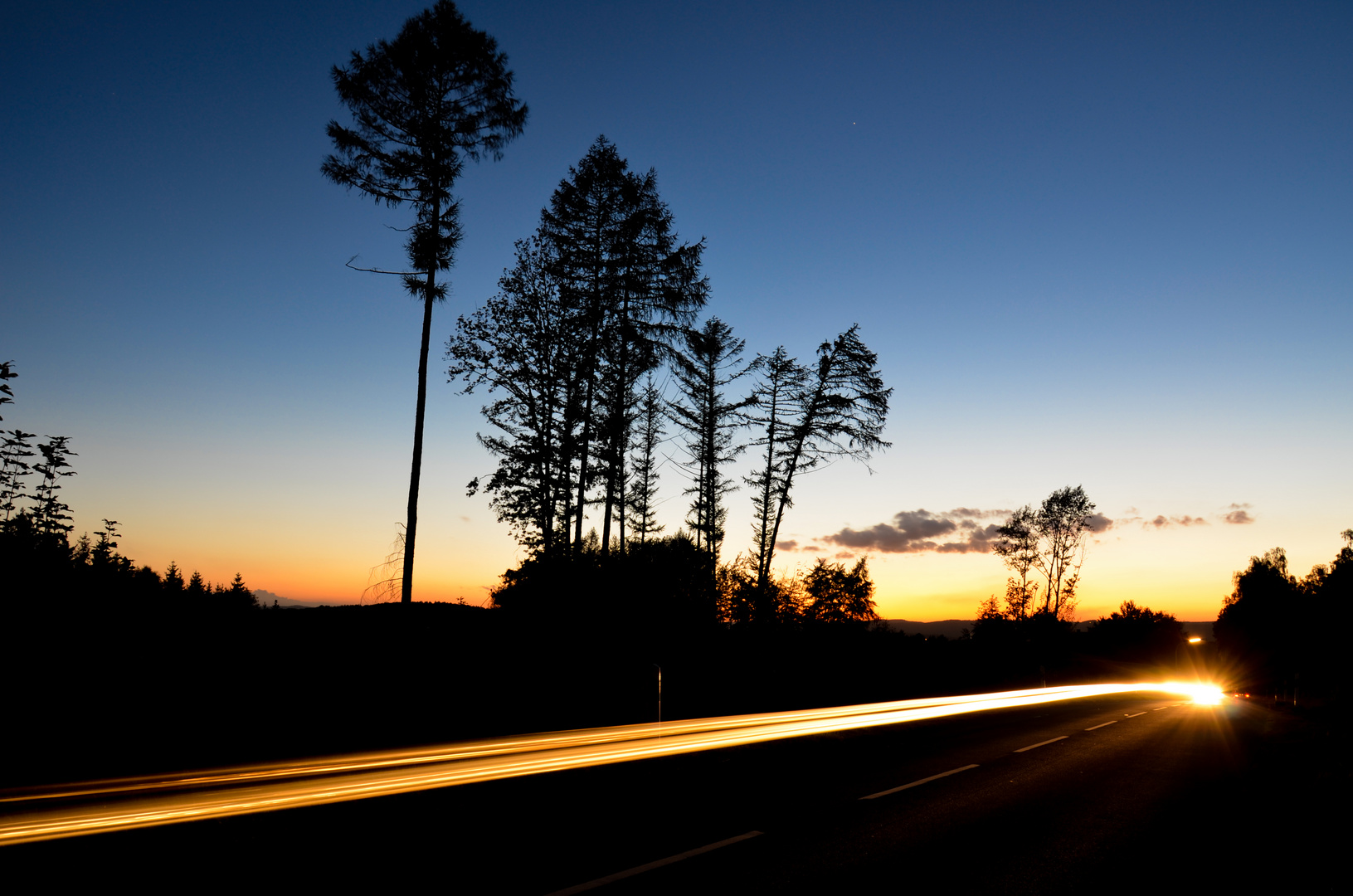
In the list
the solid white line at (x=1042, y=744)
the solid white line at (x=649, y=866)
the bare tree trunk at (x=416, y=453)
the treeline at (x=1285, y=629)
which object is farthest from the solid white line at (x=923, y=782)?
the treeline at (x=1285, y=629)

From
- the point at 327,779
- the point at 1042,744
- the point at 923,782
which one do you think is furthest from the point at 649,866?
the point at 1042,744

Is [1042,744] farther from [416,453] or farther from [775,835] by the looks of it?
[416,453]

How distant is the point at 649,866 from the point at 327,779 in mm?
3657

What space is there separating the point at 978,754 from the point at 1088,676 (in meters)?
61.3

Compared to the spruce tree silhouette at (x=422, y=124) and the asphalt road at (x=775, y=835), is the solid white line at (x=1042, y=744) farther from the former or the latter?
the spruce tree silhouette at (x=422, y=124)

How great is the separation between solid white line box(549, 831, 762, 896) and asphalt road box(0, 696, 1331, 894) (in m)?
0.04

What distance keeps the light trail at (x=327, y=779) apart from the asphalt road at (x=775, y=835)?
18 cm

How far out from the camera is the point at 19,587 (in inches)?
463

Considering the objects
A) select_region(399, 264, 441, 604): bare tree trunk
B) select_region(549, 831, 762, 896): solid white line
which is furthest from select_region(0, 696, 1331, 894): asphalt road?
select_region(399, 264, 441, 604): bare tree trunk

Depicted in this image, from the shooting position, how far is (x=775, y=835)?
6961mm

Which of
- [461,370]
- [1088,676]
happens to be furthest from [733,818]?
[1088,676]

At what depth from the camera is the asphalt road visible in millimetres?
5539

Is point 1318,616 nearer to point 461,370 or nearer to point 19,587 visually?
point 461,370

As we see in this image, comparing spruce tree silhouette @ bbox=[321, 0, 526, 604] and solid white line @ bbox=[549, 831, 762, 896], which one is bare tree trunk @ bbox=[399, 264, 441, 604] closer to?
spruce tree silhouette @ bbox=[321, 0, 526, 604]
